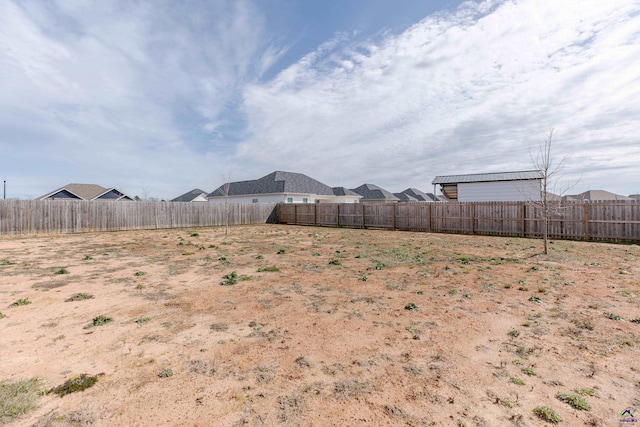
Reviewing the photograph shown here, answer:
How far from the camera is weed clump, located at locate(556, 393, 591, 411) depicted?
7.04 ft

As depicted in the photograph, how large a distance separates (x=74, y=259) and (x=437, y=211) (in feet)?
52.3

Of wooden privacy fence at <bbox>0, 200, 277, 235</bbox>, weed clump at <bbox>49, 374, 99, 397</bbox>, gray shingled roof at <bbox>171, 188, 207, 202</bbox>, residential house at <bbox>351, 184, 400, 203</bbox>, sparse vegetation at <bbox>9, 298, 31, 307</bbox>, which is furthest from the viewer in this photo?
gray shingled roof at <bbox>171, 188, 207, 202</bbox>

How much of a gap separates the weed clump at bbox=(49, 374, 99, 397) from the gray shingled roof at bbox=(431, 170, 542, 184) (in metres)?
21.5

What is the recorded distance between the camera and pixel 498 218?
1438cm

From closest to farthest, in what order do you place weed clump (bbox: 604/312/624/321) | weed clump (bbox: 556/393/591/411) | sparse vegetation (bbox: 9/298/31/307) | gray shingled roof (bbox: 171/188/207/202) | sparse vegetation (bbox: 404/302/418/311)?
weed clump (bbox: 556/393/591/411)
weed clump (bbox: 604/312/624/321)
sparse vegetation (bbox: 404/302/418/311)
sparse vegetation (bbox: 9/298/31/307)
gray shingled roof (bbox: 171/188/207/202)

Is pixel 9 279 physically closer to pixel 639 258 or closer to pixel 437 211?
pixel 639 258

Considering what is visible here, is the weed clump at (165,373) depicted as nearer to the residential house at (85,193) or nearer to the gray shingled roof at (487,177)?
the gray shingled roof at (487,177)

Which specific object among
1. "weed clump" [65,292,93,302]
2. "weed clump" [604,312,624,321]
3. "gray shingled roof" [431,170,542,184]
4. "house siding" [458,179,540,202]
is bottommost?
"weed clump" [604,312,624,321]

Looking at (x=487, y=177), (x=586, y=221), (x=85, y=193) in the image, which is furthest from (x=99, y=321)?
(x=85, y=193)

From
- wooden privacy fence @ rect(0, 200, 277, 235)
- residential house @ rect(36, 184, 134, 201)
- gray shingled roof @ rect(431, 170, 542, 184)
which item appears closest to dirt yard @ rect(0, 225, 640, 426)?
wooden privacy fence @ rect(0, 200, 277, 235)

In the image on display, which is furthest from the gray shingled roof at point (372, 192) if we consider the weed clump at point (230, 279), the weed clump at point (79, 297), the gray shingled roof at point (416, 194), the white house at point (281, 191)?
the weed clump at point (79, 297)

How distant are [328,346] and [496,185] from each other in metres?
21.0

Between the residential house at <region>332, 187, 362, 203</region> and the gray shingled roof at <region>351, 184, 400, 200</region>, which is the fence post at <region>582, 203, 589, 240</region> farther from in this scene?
the gray shingled roof at <region>351, 184, 400, 200</region>

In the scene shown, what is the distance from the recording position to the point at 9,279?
604 centimetres
